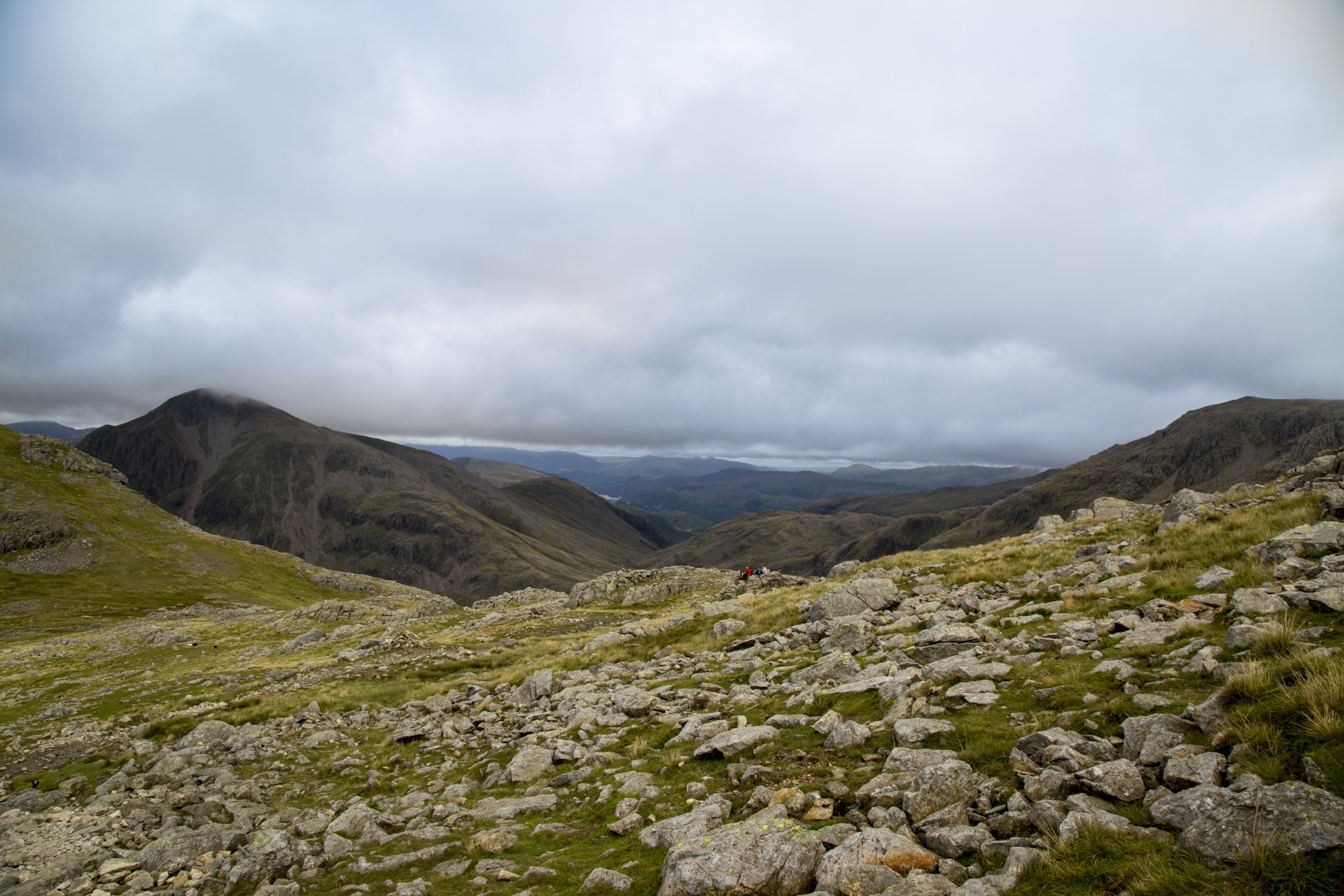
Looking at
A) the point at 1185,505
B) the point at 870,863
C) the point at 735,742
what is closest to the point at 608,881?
the point at 870,863

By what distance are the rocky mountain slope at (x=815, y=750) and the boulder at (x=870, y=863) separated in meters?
0.03

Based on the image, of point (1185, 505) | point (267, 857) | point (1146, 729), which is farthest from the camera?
point (1185, 505)

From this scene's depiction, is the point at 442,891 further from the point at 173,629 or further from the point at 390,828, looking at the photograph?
the point at 173,629

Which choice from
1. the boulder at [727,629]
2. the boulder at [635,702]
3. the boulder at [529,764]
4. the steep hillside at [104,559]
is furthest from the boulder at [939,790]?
the steep hillside at [104,559]

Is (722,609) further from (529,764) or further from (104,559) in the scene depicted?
(104,559)

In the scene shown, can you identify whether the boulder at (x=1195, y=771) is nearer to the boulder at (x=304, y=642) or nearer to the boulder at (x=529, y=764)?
the boulder at (x=529, y=764)

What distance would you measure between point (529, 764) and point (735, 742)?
631 cm

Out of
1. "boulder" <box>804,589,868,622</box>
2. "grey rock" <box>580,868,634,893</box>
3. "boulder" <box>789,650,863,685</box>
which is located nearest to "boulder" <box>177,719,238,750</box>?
"grey rock" <box>580,868,634,893</box>

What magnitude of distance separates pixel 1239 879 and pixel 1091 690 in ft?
18.0

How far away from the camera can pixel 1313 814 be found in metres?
5.20

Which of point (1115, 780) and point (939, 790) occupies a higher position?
point (1115, 780)

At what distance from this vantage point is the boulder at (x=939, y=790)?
7.83 m

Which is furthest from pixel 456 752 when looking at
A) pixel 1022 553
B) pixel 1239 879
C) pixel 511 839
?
pixel 1022 553

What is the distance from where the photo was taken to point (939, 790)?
7.98 meters
